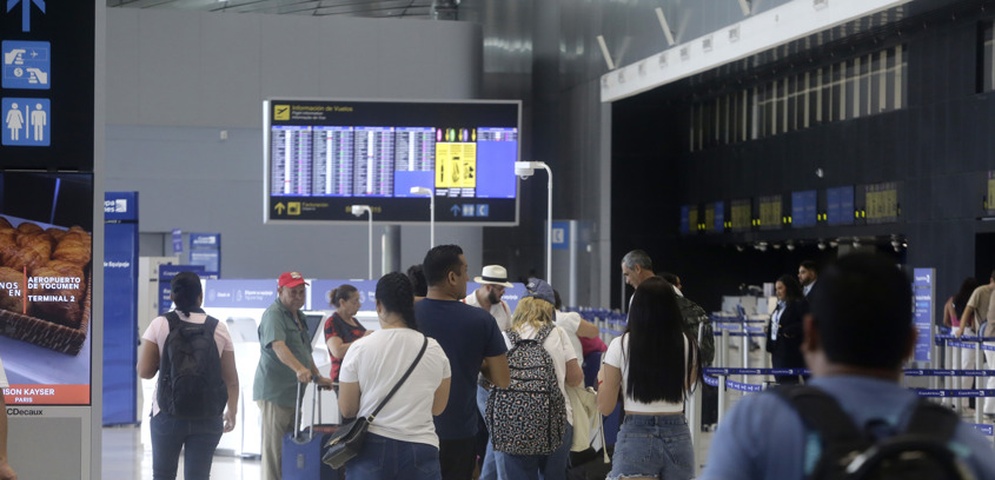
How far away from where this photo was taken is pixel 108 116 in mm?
26969

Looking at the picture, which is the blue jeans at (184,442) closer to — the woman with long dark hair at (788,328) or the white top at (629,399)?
the white top at (629,399)

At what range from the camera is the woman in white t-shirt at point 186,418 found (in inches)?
247

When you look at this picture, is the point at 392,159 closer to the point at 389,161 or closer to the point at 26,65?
the point at 389,161

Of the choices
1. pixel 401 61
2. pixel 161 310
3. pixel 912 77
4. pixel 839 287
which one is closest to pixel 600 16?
pixel 401 61

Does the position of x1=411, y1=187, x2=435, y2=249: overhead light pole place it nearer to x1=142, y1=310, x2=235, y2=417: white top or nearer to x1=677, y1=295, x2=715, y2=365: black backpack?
x1=677, y1=295, x2=715, y2=365: black backpack

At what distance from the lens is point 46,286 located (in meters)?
5.71

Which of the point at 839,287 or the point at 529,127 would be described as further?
the point at 529,127

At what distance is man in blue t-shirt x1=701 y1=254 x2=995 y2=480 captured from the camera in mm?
1910

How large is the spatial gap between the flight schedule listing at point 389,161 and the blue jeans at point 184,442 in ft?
35.0

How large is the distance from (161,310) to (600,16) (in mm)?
14217

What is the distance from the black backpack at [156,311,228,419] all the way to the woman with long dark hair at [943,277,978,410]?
871cm

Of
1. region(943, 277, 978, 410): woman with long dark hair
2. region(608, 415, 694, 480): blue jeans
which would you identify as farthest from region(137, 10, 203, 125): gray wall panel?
region(608, 415, 694, 480): blue jeans

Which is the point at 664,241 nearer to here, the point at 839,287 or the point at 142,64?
the point at 142,64

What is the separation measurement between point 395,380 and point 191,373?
5.86ft
